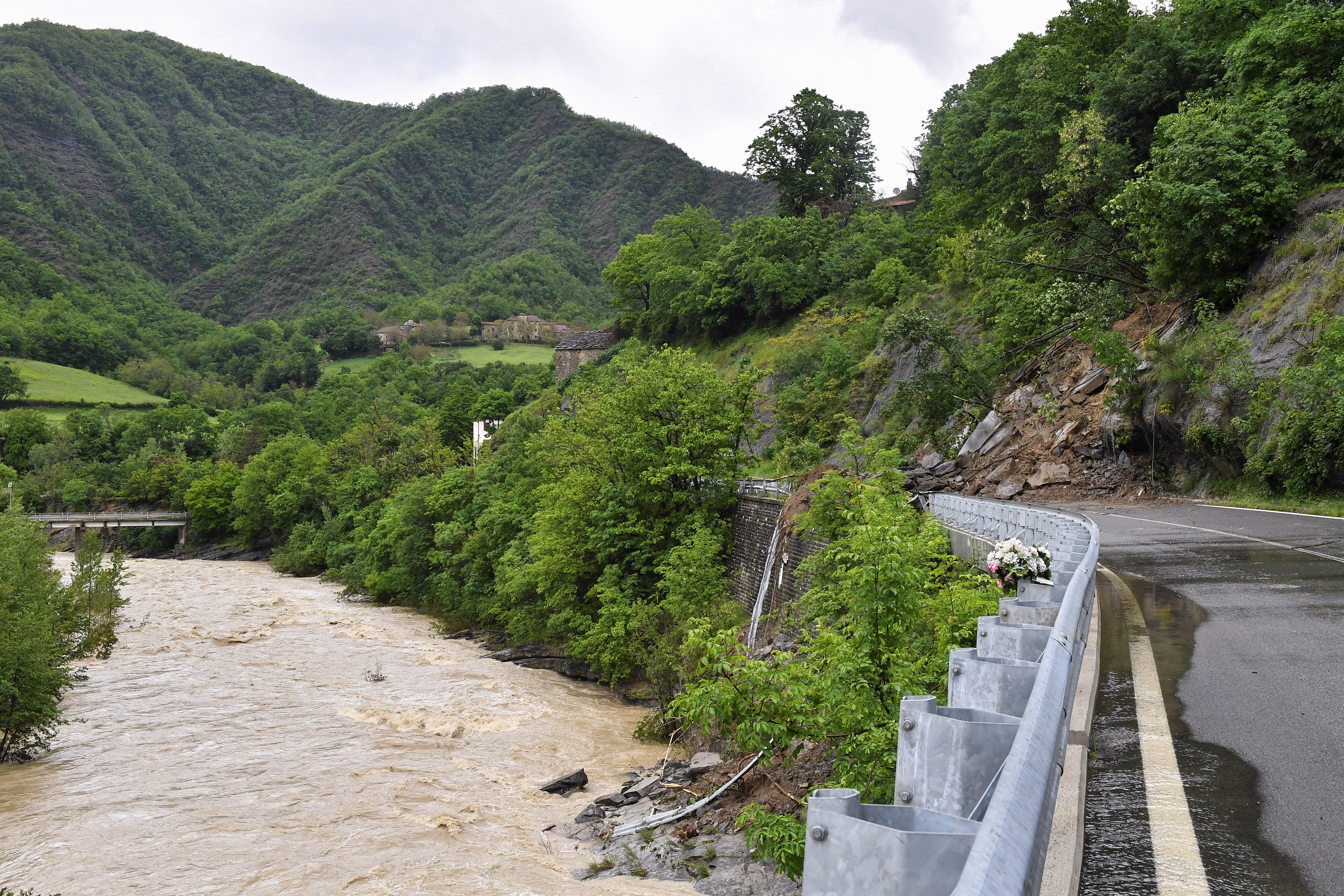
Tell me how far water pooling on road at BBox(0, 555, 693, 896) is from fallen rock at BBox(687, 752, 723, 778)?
2.28 meters

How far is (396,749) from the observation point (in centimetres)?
1950

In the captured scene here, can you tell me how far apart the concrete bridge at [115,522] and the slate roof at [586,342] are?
43.6 metres

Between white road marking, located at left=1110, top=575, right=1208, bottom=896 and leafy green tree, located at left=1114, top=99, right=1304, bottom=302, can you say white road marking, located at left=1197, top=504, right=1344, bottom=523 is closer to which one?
leafy green tree, located at left=1114, top=99, right=1304, bottom=302

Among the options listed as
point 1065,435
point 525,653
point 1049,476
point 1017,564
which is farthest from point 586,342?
point 1017,564

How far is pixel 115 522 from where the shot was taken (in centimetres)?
8788

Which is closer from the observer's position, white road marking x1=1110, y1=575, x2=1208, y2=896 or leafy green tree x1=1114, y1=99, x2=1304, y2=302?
white road marking x1=1110, y1=575, x2=1208, y2=896

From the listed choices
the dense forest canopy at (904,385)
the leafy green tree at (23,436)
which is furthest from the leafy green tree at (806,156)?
the leafy green tree at (23,436)

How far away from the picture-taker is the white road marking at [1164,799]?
3.50m

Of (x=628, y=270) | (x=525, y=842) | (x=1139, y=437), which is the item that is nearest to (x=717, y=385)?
(x=1139, y=437)

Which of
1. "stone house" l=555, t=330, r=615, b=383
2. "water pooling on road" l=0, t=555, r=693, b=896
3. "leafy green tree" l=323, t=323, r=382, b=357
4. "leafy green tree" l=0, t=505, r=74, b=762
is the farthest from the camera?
"leafy green tree" l=323, t=323, r=382, b=357

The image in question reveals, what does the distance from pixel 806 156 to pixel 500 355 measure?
101351mm

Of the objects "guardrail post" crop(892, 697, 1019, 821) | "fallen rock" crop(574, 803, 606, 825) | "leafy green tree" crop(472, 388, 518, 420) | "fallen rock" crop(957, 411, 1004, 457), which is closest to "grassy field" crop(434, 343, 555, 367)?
"leafy green tree" crop(472, 388, 518, 420)

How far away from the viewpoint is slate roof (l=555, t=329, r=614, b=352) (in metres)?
87.4

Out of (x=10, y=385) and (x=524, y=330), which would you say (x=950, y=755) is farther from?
(x=524, y=330)
